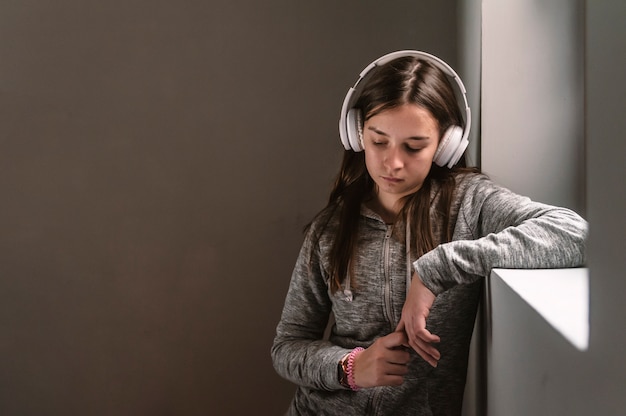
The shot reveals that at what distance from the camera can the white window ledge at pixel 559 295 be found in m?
0.58

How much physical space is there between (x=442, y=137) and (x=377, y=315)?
13.5 inches

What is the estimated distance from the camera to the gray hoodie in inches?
50.4

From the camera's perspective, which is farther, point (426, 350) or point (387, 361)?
point (387, 361)

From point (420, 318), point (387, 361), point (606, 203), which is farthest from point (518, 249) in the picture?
point (606, 203)

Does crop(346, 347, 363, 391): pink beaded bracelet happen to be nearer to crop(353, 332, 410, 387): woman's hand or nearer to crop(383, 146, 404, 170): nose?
crop(353, 332, 410, 387): woman's hand

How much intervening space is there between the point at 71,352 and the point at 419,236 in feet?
4.32

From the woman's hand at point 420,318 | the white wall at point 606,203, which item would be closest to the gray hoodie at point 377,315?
the woman's hand at point 420,318

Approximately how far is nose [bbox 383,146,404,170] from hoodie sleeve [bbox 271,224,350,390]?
0.26 metres

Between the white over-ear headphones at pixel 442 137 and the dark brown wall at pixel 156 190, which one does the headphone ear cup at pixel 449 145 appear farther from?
the dark brown wall at pixel 156 190

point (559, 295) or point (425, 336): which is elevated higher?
point (559, 295)

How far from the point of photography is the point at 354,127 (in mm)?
1354

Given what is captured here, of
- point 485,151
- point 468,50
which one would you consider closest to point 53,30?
point 468,50

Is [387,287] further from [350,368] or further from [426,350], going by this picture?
[426,350]

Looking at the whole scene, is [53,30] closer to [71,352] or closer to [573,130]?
[71,352]
